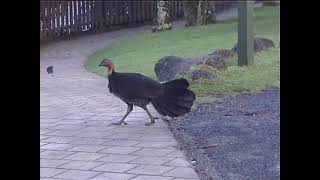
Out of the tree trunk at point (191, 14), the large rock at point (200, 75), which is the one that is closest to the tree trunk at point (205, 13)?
the tree trunk at point (191, 14)

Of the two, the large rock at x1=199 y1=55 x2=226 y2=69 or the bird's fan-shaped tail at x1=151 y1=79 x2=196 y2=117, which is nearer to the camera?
the bird's fan-shaped tail at x1=151 y1=79 x2=196 y2=117

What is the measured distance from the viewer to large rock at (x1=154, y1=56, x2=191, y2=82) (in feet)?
28.3

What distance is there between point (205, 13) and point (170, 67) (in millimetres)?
9694

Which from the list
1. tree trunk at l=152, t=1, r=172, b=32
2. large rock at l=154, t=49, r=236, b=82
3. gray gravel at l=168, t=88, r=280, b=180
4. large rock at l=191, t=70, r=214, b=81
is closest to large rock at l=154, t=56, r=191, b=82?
large rock at l=154, t=49, r=236, b=82

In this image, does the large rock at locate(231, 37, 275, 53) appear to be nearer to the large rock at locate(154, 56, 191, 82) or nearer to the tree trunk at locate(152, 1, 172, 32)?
the large rock at locate(154, 56, 191, 82)

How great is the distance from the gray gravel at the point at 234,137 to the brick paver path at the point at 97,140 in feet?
0.56

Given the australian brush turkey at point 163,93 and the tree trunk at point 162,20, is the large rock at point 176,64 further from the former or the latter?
the tree trunk at point 162,20

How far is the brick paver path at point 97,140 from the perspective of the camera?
450 cm

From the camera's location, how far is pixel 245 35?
9812mm

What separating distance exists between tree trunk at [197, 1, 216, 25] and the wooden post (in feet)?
25.6

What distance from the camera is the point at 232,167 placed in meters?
4.62

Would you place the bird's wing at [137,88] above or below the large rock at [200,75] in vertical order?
above
